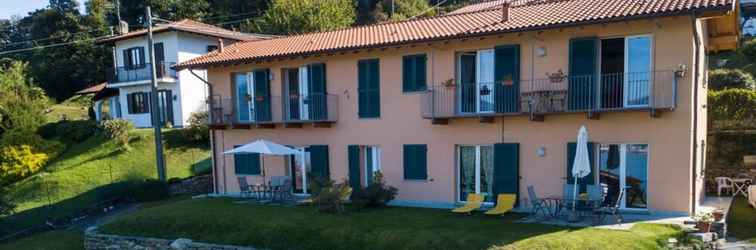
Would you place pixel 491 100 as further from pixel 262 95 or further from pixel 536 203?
pixel 262 95

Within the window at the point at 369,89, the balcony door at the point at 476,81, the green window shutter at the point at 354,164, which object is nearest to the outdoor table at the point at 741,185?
the balcony door at the point at 476,81

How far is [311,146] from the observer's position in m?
16.1

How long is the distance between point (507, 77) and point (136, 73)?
2493 cm

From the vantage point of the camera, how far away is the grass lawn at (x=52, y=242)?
14086 mm

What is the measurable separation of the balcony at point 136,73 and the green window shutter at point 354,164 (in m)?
17.0

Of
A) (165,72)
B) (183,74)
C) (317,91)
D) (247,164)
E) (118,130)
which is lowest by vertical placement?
(247,164)

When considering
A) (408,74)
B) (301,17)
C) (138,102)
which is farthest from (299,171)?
(301,17)

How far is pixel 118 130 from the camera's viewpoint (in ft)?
82.1

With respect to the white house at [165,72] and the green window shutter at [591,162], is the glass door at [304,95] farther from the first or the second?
the white house at [165,72]

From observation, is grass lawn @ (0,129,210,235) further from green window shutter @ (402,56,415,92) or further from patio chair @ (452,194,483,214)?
patio chair @ (452,194,483,214)

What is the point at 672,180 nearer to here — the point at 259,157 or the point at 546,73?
the point at 546,73

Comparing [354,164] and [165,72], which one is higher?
[165,72]

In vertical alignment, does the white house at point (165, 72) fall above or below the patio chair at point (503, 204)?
above

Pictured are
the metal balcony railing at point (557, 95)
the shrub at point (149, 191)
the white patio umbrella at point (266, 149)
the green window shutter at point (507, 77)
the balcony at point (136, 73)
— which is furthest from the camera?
the balcony at point (136, 73)
